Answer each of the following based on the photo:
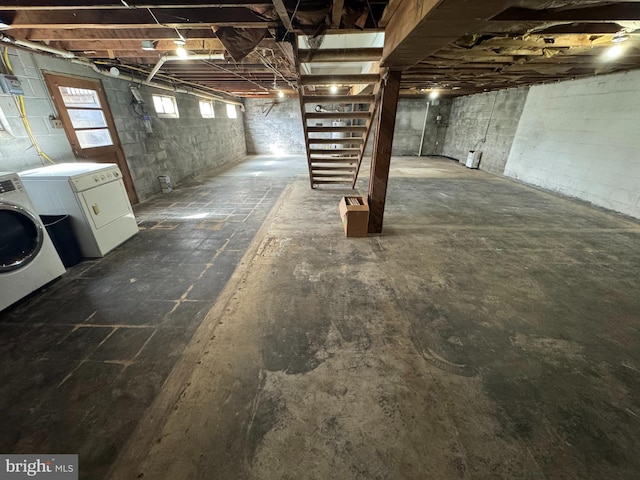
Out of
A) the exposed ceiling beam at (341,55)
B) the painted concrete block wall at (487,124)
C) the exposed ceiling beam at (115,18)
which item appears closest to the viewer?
the exposed ceiling beam at (115,18)

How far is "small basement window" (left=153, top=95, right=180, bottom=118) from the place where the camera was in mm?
5242

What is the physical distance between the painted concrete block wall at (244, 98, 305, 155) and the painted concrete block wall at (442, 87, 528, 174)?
18.8 ft

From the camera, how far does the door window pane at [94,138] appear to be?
142 inches

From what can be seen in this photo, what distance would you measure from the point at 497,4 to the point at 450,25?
0.29 metres

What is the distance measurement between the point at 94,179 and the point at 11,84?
4.25ft

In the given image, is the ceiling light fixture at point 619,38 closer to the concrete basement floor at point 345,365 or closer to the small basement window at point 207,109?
the concrete basement floor at point 345,365

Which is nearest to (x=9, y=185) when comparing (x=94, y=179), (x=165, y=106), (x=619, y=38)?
(x=94, y=179)

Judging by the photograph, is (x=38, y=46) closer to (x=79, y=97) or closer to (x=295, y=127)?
(x=79, y=97)

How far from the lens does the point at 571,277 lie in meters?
2.54

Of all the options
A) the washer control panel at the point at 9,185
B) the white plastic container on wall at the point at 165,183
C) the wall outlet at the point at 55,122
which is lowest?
the white plastic container on wall at the point at 165,183

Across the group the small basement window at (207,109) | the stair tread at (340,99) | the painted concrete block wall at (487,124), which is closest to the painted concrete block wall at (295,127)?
the painted concrete block wall at (487,124)

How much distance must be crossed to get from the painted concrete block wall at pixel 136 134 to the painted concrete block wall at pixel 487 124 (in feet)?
26.2

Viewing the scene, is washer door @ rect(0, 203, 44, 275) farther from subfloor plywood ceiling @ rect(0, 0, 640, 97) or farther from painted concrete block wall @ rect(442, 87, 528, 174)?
painted concrete block wall @ rect(442, 87, 528, 174)

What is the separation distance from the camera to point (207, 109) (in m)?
7.58
